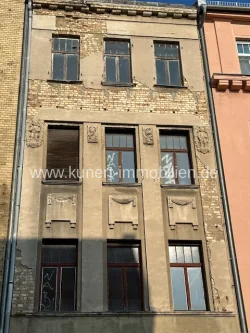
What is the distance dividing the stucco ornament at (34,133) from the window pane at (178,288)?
5053 millimetres

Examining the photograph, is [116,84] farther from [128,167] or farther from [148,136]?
[128,167]

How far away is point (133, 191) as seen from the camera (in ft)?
39.9

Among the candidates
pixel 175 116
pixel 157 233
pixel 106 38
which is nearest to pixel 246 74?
pixel 175 116

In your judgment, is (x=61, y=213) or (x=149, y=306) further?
(x=61, y=213)

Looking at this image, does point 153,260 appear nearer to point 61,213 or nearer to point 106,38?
point 61,213

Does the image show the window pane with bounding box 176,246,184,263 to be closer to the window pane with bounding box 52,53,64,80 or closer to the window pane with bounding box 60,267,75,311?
the window pane with bounding box 60,267,75,311

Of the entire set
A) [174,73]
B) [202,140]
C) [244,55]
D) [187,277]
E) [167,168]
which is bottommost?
[187,277]

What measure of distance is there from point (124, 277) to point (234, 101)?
649 cm

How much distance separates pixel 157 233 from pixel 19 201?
367 centimetres

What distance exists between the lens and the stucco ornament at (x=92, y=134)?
12.7 meters

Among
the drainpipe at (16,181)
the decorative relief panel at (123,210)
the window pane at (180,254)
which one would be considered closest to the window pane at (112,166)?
the decorative relief panel at (123,210)

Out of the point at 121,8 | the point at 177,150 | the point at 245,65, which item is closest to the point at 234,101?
the point at 245,65

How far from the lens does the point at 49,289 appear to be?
424 inches

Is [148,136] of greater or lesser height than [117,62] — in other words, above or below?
below
